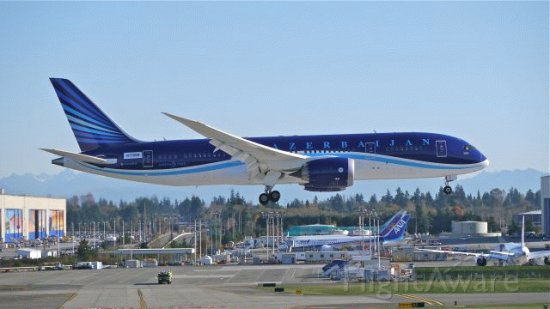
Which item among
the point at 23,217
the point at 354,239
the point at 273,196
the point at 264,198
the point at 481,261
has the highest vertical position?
the point at 273,196

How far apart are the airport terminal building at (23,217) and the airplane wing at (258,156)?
116 meters

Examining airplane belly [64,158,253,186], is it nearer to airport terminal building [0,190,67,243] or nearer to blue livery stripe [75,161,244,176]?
blue livery stripe [75,161,244,176]

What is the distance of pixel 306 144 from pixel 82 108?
61.3 ft

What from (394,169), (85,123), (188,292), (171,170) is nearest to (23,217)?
(85,123)

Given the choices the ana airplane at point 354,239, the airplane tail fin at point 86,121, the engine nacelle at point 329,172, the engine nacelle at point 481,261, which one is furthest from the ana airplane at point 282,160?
the ana airplane at point 354,239

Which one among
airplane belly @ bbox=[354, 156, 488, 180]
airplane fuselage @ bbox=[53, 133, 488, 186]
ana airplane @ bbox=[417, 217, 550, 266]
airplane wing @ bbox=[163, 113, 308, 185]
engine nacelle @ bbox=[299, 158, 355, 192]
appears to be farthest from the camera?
ana airplane @ bbox=[417, 217, 550, 266]

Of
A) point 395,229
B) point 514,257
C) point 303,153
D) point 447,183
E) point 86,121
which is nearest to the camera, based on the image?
point 303,153

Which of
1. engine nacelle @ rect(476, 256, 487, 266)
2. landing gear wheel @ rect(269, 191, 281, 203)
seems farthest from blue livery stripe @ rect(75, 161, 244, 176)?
engine nacelle @ rect(476, 256, 487, 266)

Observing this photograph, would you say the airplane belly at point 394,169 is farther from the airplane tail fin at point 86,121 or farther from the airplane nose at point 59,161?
the airplane nose at point 59,161

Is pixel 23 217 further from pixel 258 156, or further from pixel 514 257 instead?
pixel 258 156

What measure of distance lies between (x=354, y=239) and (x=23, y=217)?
8395cm

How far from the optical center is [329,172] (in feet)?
211

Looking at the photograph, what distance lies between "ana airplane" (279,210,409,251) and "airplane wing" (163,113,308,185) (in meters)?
52.4

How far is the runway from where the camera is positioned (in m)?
53.1
